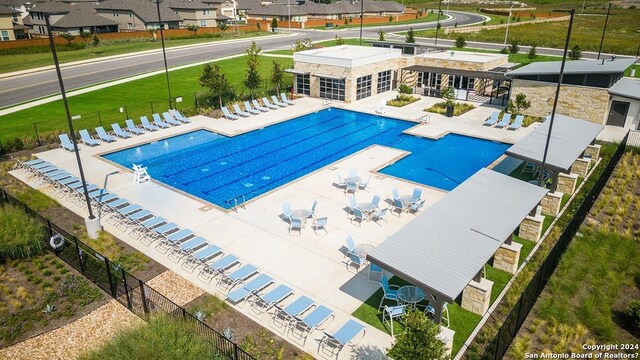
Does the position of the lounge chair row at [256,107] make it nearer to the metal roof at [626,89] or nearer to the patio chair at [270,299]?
the patio chair at [270,299]

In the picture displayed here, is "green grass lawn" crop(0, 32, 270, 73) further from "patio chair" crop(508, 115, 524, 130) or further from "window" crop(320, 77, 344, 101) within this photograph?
"patio chair" crop(508, 115, 524, 130)

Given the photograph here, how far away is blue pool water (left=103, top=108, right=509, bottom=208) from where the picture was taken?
22.2m

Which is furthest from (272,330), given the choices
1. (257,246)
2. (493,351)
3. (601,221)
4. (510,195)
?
(601,221)

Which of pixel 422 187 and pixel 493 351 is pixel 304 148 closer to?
pixel 422 187

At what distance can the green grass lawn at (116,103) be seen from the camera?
30117 millimetres

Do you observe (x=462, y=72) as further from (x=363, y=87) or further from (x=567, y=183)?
(x=567, y=183)

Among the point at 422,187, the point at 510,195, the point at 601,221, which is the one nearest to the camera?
the point at 510,195

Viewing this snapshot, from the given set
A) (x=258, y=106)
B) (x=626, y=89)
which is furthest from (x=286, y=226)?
(x=626, y=89)

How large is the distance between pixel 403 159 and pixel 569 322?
14043mm

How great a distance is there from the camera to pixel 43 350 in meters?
11.4

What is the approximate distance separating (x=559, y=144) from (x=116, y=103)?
32777mm

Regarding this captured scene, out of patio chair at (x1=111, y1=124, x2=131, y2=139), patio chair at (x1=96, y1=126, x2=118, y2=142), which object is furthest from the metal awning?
patio chair at (x1=96, y1=126, x2=118, y2=142)

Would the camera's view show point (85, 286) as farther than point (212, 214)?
No

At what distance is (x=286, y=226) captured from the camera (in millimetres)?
17266
